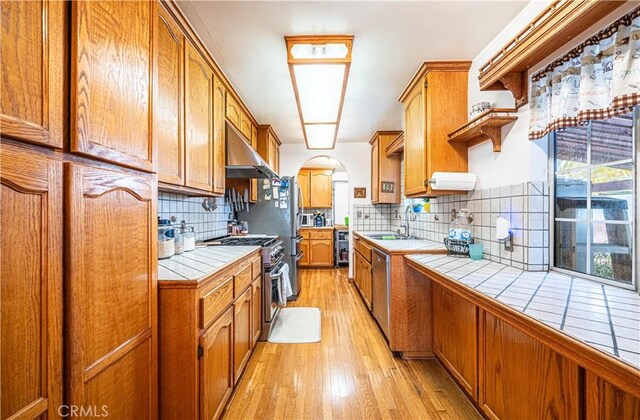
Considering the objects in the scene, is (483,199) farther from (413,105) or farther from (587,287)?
(413,105)

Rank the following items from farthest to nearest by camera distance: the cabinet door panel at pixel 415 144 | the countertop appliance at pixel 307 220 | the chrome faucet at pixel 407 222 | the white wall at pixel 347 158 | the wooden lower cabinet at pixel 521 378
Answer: the countertop appliance at pixel 307 220
the white wall at pixel 347 158
the chrome faucet at pixel 407 222
the cabinet door panel at pixel 415 144
the wooden lower cabinet at pixel 521 378

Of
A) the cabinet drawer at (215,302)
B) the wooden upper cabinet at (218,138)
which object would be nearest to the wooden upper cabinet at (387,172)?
the wooden upper cabinet at (218,138)

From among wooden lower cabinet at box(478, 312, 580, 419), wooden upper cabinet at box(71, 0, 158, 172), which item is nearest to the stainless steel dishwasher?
wooden lower cabinet at box(478, 312, 580, 419)

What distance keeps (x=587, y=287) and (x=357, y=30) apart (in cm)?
186

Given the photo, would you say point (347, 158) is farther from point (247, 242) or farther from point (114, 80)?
point (114, 80)

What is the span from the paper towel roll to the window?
557mm

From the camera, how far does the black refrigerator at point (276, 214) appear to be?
11.9ft

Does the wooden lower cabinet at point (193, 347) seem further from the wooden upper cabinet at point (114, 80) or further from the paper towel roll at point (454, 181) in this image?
the paper towel roll at point (454, 181)

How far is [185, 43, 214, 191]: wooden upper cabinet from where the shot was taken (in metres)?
1.78

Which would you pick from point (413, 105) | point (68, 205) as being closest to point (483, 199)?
point (413, 105)

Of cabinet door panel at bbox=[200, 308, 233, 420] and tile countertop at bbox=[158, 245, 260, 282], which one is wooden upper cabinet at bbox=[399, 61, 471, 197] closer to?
tile countertop at bbox=[158, 245, 260, 282]

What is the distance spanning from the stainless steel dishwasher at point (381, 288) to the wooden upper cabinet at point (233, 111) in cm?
188

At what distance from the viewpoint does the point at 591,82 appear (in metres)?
1.17


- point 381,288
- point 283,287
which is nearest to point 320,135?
point 283,287
